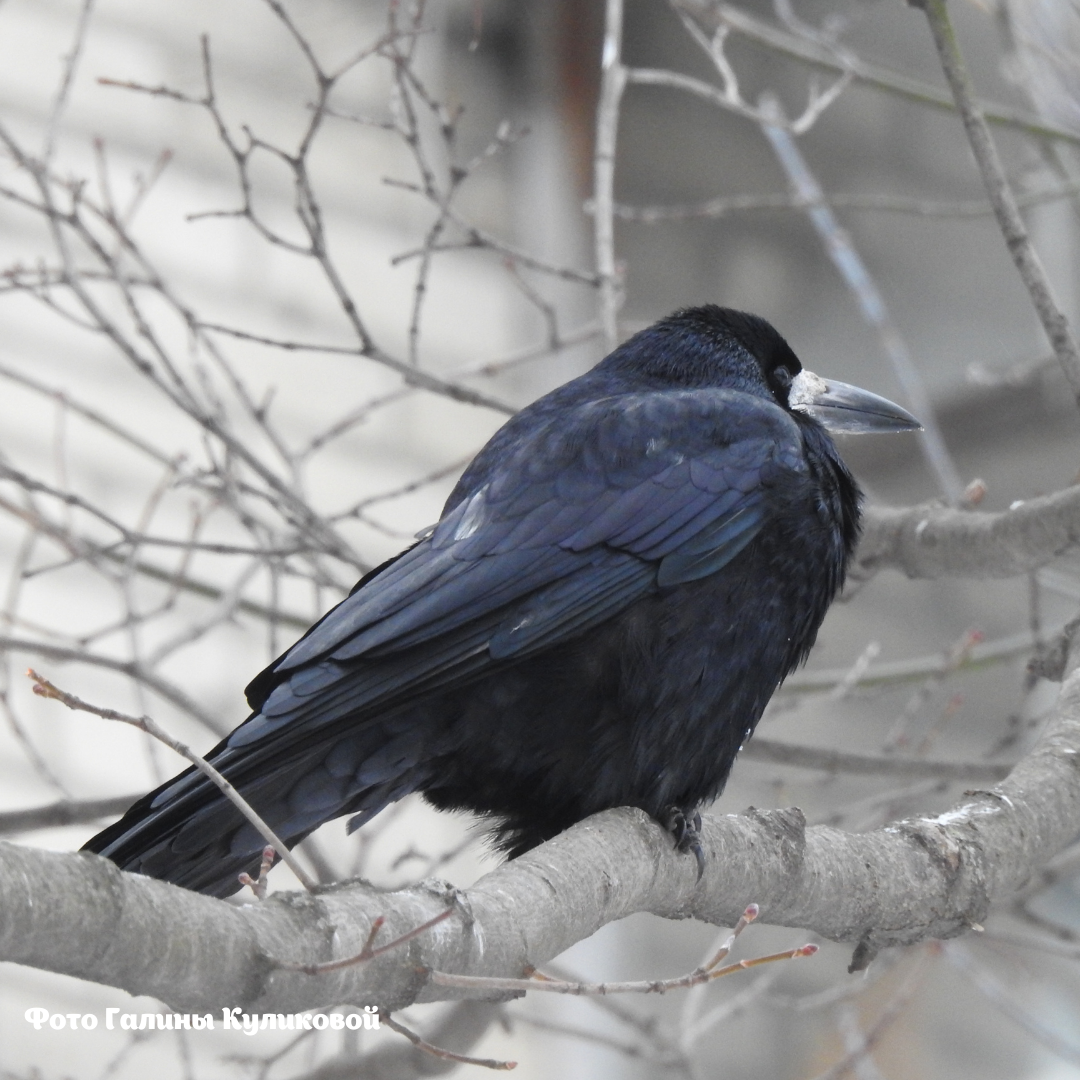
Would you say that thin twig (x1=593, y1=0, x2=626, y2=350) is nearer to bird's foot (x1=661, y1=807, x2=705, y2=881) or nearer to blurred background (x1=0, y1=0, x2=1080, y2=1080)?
blurred background (x1=0, y1=0, x2=1080, y2=1080)

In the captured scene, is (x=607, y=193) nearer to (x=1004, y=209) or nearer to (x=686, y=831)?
(x=1004, y=209)

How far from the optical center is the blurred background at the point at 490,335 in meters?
5.48

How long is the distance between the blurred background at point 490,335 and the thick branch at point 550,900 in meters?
2.05

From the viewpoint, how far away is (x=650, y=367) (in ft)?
11.0

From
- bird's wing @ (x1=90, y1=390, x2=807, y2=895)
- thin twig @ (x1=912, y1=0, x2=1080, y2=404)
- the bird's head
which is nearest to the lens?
bird's wing @ (x1=90, y1=390, x2=807, y2=895)

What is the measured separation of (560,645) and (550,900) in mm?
705

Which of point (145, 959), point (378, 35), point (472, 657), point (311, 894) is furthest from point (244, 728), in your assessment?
point (378, 35)

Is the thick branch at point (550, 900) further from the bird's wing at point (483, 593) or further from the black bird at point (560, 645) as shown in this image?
the bird's wing at point (483, 593)

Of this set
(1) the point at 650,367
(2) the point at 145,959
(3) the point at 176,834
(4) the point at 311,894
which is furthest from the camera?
(1) the point at 650,367

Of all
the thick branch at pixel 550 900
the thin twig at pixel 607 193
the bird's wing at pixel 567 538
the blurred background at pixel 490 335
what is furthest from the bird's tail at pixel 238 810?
the blurred background at pixel 490 335

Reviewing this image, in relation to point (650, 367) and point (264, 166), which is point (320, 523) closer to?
point (650, 367)

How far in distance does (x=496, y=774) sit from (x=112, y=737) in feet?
10.7

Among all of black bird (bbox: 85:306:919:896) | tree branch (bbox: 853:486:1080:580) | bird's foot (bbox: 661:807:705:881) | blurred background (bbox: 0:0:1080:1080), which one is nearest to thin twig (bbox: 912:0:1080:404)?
tree branch (bbox: 853:486:1080:580)

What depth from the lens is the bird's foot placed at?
2506 millimetres
